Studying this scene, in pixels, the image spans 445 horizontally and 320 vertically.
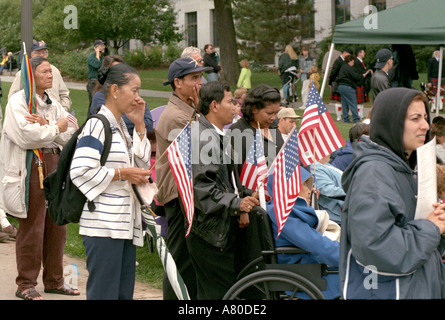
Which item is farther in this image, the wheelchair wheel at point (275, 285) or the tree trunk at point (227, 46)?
the tree trunk at point (227, 46)

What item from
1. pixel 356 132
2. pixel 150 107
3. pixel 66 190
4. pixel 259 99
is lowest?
pixel 150 107

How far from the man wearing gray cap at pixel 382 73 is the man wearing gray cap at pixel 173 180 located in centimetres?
830

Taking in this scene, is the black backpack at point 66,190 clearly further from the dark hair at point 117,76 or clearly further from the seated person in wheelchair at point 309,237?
the seated person in wheelchair at point 309,237

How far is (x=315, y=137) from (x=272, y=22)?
106 feet

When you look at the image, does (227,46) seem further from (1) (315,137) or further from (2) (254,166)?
(2) (254,166)

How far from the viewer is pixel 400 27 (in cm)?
1084

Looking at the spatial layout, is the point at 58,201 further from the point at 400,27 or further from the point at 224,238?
the point at 400,27

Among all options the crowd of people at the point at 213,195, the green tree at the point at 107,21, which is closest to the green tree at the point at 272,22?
the green tree at the point at 107,21

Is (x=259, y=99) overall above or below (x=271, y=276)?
above

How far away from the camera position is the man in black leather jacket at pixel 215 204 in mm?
5383

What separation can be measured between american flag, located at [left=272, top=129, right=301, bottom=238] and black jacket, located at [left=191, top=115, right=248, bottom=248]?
0.29 meters

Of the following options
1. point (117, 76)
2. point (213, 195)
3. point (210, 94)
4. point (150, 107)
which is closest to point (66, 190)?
point (117, 76)

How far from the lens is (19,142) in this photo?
6.46 m
